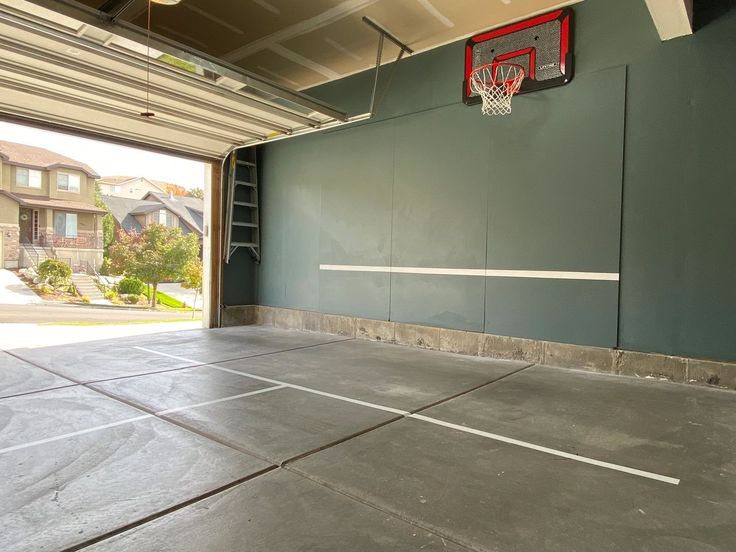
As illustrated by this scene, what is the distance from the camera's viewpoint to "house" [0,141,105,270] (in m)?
19.2

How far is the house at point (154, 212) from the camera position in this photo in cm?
2914

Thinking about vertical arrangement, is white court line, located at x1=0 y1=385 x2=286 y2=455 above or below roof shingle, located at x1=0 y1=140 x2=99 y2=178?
below

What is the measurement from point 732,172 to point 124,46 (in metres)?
6.63

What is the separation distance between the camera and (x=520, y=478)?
2510mm

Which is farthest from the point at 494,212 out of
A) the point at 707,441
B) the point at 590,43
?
the point at 707,441

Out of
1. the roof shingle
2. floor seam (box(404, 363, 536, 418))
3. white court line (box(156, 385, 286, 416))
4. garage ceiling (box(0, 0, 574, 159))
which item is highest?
the roof shingle

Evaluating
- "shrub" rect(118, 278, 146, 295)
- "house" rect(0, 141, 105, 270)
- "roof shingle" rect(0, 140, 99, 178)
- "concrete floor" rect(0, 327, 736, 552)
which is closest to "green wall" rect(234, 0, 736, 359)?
"concrete floor" rect(0, 327, 736, 552)

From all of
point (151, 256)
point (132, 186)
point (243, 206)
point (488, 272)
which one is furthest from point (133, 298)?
point (488, 272)

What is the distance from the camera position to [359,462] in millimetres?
2691

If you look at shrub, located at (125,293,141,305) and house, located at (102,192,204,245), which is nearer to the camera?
shrub, located at (125,293,141,305)

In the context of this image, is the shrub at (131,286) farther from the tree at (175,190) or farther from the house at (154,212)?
the tree at (175,190)

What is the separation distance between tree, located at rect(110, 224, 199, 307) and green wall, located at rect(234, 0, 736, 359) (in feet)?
50.9

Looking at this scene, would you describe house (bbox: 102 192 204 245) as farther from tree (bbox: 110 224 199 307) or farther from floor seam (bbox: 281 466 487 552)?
floor seam (bbox: 281 466 487 552)

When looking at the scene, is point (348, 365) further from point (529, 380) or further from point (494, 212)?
point (494, 212)
